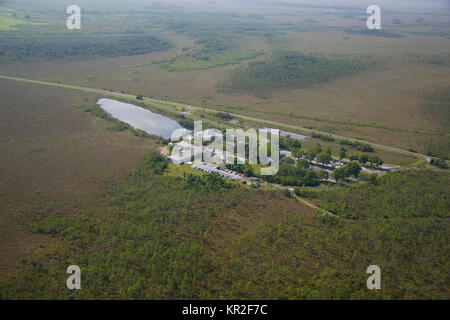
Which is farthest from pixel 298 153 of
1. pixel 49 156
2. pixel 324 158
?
pixel 49 156

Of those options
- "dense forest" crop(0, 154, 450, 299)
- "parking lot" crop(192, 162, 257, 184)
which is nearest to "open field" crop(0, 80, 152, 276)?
"dense forest" crop(0, 154, 450, 299)

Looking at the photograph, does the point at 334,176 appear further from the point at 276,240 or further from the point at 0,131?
the point at 0,131

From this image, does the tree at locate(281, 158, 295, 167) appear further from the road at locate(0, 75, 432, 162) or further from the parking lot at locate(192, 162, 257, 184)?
the road at locate(0, 75, 432, 162)

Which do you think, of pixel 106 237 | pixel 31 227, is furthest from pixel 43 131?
pixel 106 237

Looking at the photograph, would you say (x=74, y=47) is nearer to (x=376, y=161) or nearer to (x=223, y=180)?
(x=223, y=180)

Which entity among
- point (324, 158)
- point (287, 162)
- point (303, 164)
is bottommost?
point (303, 164)

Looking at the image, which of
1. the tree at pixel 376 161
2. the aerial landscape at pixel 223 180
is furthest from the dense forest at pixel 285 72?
the tree at pixel 376 161
